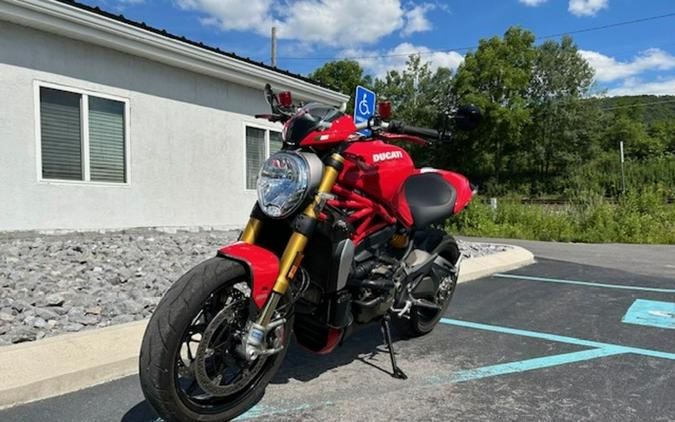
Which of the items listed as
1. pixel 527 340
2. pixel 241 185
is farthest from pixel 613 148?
pixel 527 340

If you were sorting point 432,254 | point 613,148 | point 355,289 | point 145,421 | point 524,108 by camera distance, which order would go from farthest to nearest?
1. point 613,148
2. point 524,108
3. point 432,254
4. point 355,289
5. point 145,421

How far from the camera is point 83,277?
497 cm

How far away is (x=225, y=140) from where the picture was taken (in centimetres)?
1008

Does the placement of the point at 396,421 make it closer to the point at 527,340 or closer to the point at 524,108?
the point at 527,340

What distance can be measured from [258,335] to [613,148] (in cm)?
5757

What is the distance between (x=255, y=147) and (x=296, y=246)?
28.3 ft

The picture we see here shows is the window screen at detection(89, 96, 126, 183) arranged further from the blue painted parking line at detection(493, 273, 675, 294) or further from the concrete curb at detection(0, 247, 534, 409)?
the blue painted parking line at detection(493, 273, 675, 294)

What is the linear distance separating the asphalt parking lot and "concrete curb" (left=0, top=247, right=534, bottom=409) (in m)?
0.08

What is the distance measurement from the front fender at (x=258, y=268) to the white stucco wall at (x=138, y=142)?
5.80m

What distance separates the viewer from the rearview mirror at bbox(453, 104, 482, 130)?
3.15 m

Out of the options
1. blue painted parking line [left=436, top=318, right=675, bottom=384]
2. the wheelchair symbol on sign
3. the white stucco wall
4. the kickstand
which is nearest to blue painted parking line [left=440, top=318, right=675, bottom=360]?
blue painted parking line [left=436, top=318, right=675, bottom=384]

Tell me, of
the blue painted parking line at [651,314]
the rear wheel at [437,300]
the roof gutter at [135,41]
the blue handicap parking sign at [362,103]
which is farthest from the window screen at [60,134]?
→ the blue painted parking line at [651,314]

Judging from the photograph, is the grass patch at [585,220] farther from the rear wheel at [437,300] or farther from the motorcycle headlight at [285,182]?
the motorcycle headlight at [285,182]

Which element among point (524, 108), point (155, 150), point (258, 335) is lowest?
point (258, 335)
